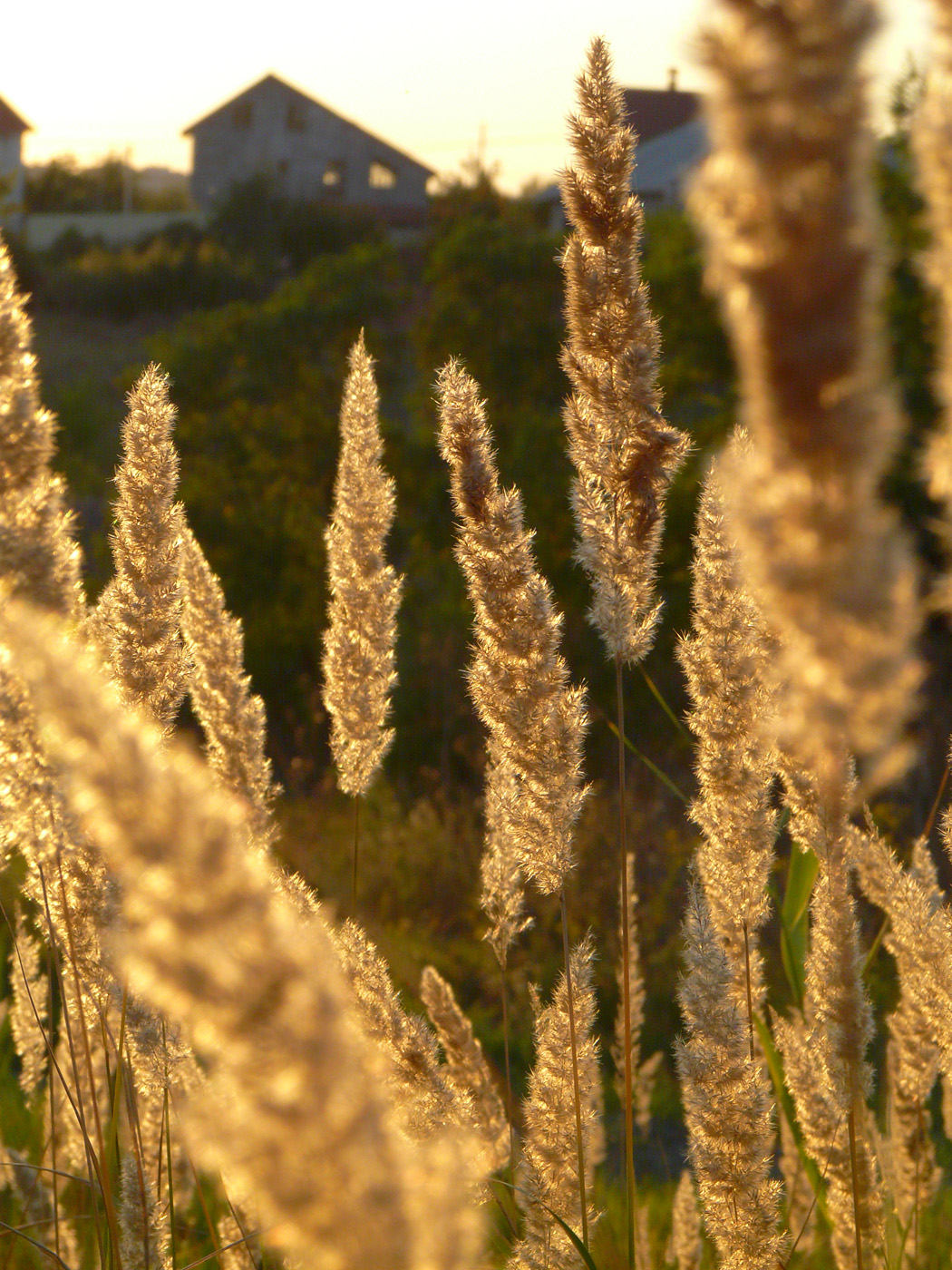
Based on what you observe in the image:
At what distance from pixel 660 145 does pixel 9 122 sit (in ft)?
81.7

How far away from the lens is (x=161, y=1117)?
2.56 metres

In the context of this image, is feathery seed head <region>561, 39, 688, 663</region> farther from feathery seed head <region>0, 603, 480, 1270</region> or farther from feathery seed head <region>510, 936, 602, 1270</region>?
feathery seed head <region>0, 603, 480, 1270</region>

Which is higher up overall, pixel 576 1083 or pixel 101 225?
pixel 101 225

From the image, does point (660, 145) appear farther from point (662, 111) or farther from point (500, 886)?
point (500, 886)

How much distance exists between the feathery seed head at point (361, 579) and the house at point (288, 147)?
51.2 meters

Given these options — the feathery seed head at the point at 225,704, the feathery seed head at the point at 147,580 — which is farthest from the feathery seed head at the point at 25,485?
the feathery seed head at the point at 225,704

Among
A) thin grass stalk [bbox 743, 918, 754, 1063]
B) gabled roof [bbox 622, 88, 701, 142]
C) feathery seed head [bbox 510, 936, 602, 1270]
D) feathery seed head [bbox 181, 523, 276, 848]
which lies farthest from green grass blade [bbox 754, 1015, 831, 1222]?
gabled roof [bbox 622, 88, 701, 142]

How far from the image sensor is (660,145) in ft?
148

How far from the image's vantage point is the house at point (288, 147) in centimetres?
5184

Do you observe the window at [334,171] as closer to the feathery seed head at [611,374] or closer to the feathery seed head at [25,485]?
the feathery seed head at [611,374]

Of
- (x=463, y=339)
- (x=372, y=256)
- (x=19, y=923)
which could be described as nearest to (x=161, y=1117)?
(x=19, y=923)

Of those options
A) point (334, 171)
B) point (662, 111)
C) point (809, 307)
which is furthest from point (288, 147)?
point (809, 307)

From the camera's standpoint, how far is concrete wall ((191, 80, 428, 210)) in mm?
51844

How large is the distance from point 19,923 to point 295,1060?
2304 millimetres
